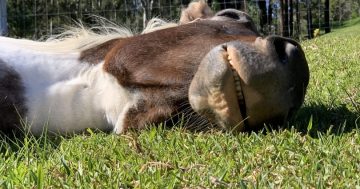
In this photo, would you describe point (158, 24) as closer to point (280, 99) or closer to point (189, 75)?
point (189, 75)

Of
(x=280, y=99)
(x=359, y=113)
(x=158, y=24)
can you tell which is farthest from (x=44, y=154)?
(x=359, y=113)

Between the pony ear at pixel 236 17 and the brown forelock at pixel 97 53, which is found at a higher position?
the pony ear at pixel 236 17

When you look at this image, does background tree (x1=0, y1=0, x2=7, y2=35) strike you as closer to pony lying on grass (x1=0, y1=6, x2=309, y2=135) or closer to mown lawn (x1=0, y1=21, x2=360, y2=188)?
pony lying on grass (x1=0, y1=6, x2=309, y2=135)

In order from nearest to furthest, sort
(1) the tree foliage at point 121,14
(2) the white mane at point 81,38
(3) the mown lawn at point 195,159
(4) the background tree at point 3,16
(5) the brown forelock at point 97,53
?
(3) the mown lawn at point 195,159
(5) the brown forelock at point 97,53
(2) the white mane at point 81,38
(4) the background tree at point 3,16
(1) the tree foliage at point 121,14

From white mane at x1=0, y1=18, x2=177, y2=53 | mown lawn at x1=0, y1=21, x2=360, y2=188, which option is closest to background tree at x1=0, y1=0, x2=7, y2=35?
white mane at x1=0, y1=18, x2=177, y2=53

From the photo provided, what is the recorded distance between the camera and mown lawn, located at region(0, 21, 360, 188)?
164 centimetres

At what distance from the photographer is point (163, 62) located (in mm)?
2357

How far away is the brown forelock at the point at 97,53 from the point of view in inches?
101

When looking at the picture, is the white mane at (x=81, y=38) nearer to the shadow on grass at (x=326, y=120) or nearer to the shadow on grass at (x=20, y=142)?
the shadow on grass at (x=20, y=142)

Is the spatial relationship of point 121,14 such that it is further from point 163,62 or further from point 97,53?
point 163,62

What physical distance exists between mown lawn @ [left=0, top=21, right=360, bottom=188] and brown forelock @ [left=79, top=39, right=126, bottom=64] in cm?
34

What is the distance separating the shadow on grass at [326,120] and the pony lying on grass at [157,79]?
0.66 feet

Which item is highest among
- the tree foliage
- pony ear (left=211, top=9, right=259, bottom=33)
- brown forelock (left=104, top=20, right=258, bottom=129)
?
pony ear (left=211, top=9, right=259, bottom=33)

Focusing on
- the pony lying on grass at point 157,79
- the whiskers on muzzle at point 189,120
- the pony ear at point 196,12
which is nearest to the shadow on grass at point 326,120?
the pony lying on grass at point 157,79
